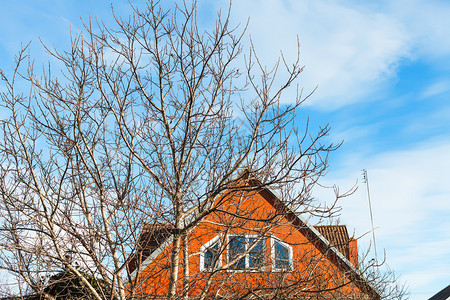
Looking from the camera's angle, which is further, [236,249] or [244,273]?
[236,249]

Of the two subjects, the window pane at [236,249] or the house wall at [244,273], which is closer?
the house wall at [244,273]

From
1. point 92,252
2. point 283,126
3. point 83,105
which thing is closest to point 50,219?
point 92,252

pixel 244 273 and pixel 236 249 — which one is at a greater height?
pixel 236 249

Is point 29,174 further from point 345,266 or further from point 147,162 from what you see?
point 345,266

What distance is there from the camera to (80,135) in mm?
7820

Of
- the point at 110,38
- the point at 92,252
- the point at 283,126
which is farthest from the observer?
the point at 110,38

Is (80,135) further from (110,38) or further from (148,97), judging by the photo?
(110,38)

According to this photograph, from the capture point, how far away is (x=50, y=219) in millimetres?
7113

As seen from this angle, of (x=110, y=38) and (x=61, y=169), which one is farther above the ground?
(x=110, y=38)

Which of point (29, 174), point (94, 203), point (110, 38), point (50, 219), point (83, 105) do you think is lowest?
point (50, 219)

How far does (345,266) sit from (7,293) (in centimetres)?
921

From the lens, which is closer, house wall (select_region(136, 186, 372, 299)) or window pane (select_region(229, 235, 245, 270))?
house wall (select_region(136, 186, 372, 299))

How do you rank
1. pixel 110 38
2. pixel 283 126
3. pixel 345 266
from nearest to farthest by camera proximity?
pixel 283 126 → pixel 110 38 → pixel 345 266

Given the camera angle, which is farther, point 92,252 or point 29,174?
point 29,174
